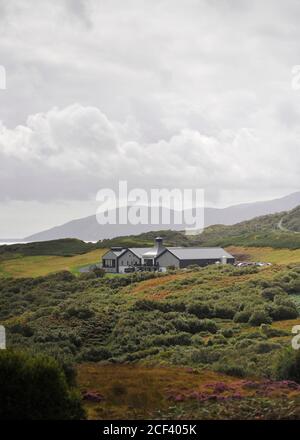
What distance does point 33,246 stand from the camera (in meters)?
101

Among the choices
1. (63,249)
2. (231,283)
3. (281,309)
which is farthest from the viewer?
(63,249)

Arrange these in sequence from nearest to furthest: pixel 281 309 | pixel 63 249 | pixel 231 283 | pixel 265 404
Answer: pixel 265 404 → pixel 281 309 → pixel 231 283 → pixel 63 249

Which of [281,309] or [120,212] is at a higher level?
[120,212]

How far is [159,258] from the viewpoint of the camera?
2953 inches

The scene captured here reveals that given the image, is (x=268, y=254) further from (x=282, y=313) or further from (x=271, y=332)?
(x=271, y=332)

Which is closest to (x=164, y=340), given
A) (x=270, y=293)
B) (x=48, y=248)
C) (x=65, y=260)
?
(x=270, y=293)

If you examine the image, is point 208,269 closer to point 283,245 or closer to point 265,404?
point 283,245

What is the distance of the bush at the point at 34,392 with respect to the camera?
642 inches

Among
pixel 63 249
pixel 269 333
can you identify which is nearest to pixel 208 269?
pixel 269 333

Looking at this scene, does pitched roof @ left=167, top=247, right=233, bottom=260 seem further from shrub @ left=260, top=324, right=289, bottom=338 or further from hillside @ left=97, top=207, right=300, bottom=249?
shrub @ left=260, top=324, right=289, bottom=338

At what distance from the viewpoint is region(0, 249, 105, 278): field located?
76.3m

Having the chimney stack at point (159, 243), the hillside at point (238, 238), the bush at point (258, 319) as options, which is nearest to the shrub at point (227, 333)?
the bush at point (258, 319)

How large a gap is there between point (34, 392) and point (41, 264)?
67.7 m

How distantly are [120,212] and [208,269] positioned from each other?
12860mm
